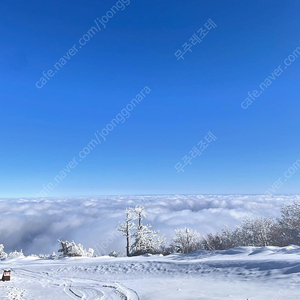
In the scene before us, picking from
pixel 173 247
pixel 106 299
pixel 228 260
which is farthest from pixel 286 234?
pixel 106 299

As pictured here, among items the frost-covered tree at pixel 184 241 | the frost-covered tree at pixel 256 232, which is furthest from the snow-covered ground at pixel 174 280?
the frost-covered tree at pixel 256 232

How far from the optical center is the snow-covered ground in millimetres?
10672

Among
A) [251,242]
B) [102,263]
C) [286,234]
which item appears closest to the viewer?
[102,263]

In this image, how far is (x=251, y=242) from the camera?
169 ft

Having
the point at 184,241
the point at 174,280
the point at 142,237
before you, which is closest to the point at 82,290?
the point at 174,280

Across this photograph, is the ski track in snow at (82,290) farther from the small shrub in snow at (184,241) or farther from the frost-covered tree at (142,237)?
the small shrub in snow at (184,241)

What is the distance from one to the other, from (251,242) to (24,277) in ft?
171

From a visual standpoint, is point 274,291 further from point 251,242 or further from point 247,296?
point 251,242

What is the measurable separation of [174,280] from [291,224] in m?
42.5

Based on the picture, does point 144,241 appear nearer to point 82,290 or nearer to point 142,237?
point 142,237

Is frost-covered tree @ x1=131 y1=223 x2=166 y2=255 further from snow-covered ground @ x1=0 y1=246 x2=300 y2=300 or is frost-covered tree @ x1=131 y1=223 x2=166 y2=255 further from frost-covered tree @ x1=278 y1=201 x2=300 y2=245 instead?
frost-covered tree @ x1=278 y1=201 x2=300 y2=245

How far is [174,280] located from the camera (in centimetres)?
1507

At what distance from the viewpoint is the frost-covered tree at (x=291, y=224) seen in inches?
1706

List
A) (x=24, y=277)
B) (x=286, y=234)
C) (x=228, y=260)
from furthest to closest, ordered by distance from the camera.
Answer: (x=286, y=234) < (x=24, y=277) < (x=228, y=260)
